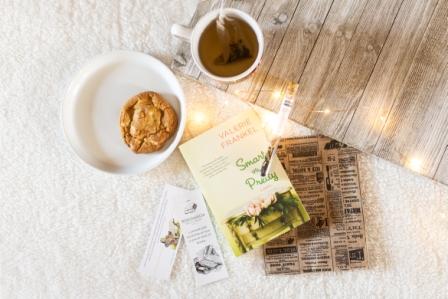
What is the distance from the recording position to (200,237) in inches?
36.4

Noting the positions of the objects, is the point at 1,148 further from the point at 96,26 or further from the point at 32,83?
the point at 96,26

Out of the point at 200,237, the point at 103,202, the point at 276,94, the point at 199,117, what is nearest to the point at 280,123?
the point at 276,94

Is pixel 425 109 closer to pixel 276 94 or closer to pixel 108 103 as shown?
pixel 276 94

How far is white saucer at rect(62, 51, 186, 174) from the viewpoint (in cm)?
90

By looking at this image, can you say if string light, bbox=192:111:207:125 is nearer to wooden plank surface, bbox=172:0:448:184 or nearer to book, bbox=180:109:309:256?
book, bbox=180:109:309:256

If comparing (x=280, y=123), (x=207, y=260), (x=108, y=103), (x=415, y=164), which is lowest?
(x=207, y=260)

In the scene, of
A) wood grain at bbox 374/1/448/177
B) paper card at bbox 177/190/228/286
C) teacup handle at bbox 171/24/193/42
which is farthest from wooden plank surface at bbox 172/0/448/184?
paper card at bbox 177/190/228/286

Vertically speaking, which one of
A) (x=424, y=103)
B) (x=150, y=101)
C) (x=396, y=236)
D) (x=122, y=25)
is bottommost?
(x=396, y=236)

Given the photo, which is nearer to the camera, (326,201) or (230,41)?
(230,41)

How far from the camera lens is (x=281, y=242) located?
907 millimetres

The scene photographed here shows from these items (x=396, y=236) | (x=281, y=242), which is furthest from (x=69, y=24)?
(x=396, y=236)

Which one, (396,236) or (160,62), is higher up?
(160,62)

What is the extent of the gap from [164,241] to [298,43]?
450mm

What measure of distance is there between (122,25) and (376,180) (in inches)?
22.5
